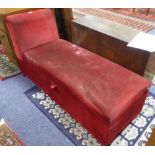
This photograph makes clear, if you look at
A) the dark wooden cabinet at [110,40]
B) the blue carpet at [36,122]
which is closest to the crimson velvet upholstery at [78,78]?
the blue carpet at [36,122]

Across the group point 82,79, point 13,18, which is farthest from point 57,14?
point 82,79

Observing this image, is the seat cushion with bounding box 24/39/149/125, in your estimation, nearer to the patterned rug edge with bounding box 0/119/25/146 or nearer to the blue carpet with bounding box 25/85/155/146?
the blue carpet with bounding box 25/85/155/146

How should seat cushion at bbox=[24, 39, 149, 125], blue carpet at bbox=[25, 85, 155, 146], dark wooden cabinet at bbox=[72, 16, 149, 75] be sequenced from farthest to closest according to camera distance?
dark wooden cabinet at bbox=[72, 16, 149, 75] < blue carpet at bbox=[25, 85, 155, 146] < seat cushion at bbox=[24, 39, 149, 125]

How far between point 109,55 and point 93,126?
0.89 m

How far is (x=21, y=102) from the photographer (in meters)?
1.58

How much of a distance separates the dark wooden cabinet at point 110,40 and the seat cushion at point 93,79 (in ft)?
1.10

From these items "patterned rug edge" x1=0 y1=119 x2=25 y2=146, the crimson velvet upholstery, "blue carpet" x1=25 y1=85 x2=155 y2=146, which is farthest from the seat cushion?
"patterned rug edge" x1=0 y1=119 x2=25 y2=146

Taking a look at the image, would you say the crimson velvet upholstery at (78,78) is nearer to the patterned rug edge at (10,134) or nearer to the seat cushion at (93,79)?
the seat cushion at (93,79)

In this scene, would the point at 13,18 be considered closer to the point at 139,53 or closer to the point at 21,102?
the point at 21,102

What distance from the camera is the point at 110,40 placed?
5.45ft

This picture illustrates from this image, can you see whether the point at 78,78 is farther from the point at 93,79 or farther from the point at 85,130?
the point at 85,130

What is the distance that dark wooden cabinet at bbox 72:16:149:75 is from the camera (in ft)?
5.10

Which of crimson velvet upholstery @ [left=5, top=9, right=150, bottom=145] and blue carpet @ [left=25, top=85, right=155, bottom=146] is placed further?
blue carpet @ [left=25, top=85, right=155, bottom=146]

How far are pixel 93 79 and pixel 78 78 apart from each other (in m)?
0.11
